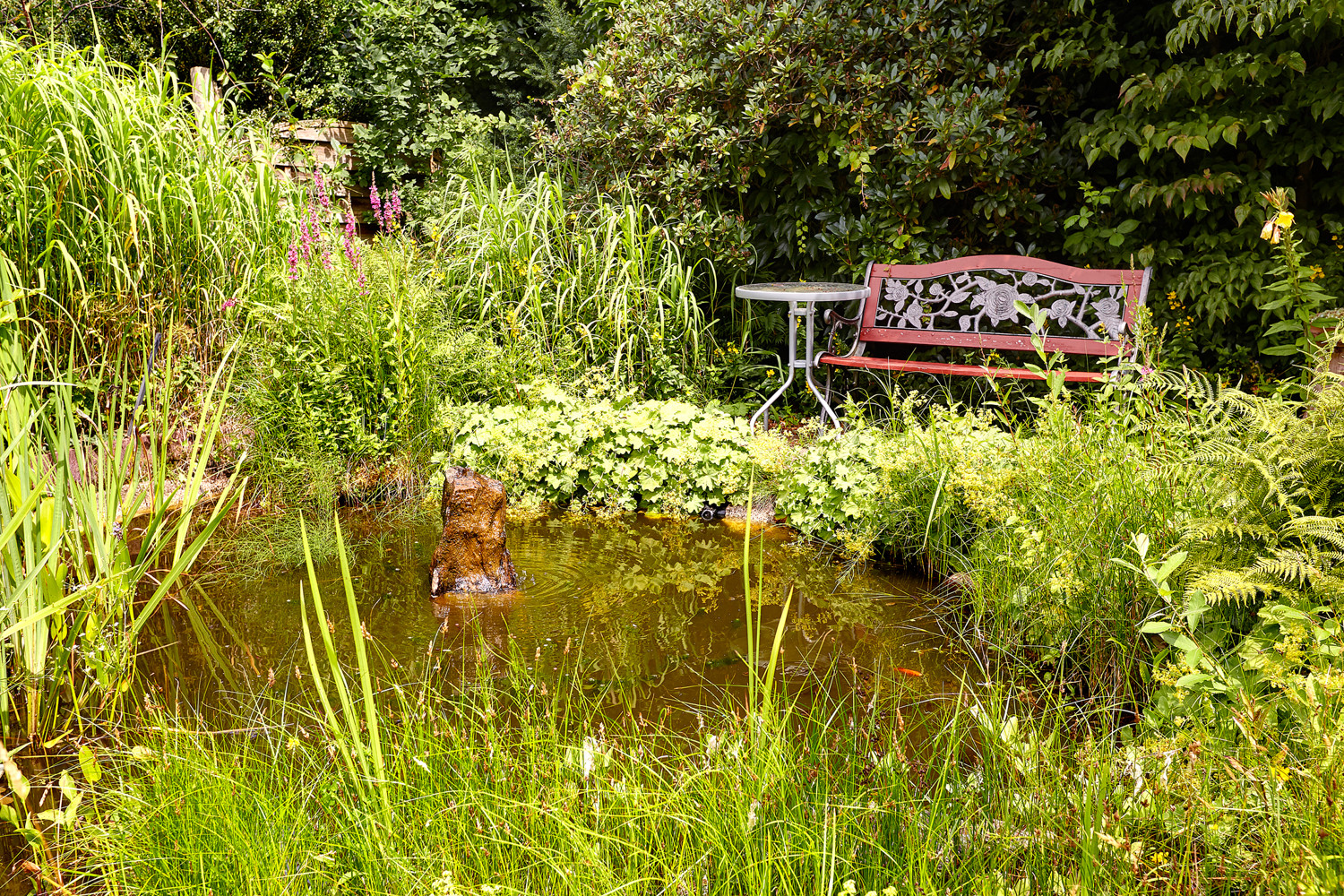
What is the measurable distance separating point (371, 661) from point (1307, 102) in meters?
4.66

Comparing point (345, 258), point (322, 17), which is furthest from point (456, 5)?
point (345, 258)

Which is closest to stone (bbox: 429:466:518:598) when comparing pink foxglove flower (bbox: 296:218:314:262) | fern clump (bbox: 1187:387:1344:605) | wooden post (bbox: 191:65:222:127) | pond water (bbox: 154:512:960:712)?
pond water (bbox: 154:512:960:712)

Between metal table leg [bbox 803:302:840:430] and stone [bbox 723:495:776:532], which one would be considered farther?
metal table leg [bbox 803:302:840:430]

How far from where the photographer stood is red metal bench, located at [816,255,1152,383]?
15.2ft

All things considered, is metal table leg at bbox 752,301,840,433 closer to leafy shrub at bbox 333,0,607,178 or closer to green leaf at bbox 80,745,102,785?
green leaf at bbox 80,745,102,785

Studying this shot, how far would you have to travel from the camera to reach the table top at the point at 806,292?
4871 millimetres

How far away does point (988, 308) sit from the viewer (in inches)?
202

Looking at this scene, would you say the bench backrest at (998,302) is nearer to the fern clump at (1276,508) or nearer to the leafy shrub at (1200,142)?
the leafy shrub at (1200,142)

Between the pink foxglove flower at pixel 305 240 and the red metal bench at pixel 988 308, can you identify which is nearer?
the pink foxglove flower at pixel 305 240

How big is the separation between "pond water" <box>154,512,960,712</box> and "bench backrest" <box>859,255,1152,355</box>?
1.88m

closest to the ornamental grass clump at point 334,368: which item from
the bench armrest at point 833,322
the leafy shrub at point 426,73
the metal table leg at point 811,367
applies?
the metal table leg at point 811,367

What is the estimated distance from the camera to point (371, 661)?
268 cm

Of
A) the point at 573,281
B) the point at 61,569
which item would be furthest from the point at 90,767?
the point at 573,281

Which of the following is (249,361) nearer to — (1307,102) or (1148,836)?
(1148,836)
